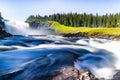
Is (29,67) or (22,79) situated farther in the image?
(29,67)

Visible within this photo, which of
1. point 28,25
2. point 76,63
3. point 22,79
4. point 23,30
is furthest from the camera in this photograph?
point 28,25

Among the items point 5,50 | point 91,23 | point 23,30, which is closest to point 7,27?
point 23,30

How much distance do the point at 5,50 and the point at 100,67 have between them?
1373 centimetres

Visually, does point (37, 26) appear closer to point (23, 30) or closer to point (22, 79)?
point (23, 30)

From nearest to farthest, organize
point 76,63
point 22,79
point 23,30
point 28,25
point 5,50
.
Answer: point 22,79
point 76,63
point 5,50
point 23,30
point 28,25

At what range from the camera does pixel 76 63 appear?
109 feet

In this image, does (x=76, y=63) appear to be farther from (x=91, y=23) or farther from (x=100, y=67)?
(x=91, y=23)

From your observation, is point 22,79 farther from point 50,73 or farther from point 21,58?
point 21,58

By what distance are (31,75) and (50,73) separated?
5.19ft

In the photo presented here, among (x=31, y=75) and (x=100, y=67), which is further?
(x=100, y=67)

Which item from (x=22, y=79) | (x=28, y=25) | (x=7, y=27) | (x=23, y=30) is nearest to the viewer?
(x=22, y=79)

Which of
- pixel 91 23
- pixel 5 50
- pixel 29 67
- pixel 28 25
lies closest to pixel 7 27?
pixel 28 25

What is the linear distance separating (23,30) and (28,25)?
44.8 feet

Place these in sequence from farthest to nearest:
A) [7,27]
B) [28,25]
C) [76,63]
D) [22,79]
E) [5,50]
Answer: [28,25]
[7,27]
[5,50]
[76,63]
[22,79]
